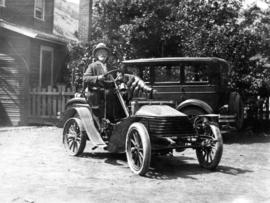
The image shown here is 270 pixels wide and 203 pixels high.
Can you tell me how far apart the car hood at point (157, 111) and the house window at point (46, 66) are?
40.0ft

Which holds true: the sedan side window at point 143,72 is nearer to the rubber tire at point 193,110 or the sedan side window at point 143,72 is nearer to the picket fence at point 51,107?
the rubber tire at point 193,110

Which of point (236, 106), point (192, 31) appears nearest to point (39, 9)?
point (192, 31)

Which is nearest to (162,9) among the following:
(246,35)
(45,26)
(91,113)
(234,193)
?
(246,35)

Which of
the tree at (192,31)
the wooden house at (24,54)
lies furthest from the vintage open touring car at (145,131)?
the wooden house at (24,54)

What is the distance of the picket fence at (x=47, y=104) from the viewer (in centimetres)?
1441

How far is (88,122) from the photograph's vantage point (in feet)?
25.7

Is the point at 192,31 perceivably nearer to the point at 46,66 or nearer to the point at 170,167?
the point at 170,167

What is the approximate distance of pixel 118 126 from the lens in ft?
23.0

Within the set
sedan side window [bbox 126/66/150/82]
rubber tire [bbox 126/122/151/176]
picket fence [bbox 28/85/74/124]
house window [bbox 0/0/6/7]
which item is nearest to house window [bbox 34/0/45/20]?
house window [bbox 0/0/6/7]

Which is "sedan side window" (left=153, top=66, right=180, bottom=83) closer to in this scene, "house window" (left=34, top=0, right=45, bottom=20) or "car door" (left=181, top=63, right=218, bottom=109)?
"car door" (left=181, top=63, right=218, bottom=109)

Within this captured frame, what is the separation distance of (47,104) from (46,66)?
15.1ft

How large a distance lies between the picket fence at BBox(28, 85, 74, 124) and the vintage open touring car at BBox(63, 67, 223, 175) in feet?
21.0

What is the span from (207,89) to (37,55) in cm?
960

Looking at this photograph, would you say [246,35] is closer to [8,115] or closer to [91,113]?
[91,113]
